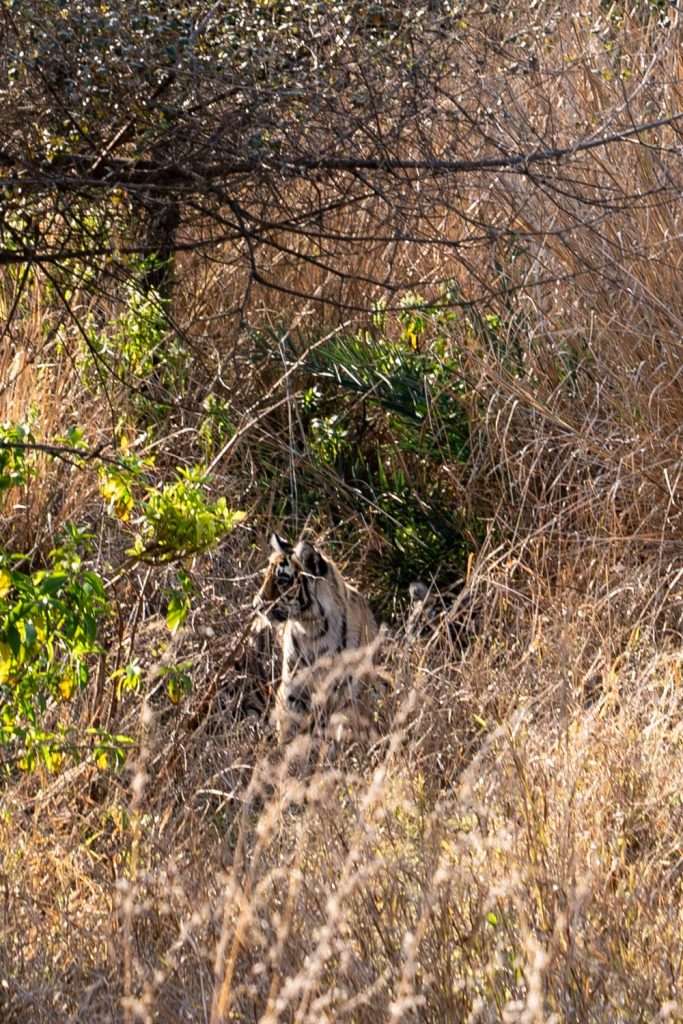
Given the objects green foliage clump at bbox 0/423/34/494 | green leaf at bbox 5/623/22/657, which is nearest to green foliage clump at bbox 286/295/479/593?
green foliage clump at bbox 0/423/34/494

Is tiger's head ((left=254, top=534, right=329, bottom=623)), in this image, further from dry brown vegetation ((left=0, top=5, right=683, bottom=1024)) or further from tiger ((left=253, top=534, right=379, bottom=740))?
dry brown vegetation ((left=0, top=5, right=683, bottom=1024))

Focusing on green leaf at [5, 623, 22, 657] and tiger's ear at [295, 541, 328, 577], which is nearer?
green leaf at [5, 623, 22, 657]

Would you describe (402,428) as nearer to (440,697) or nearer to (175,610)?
(440,697)

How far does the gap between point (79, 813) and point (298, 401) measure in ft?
10.3

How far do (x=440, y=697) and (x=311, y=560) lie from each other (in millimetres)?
1116

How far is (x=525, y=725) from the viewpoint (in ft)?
14.9

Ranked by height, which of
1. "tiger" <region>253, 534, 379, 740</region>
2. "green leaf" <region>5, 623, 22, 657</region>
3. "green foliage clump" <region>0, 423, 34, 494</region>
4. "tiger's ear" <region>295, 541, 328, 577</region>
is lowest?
"tiger" <region>253, 534, 379, 740</region>

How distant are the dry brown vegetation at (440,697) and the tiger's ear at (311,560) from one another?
323mm

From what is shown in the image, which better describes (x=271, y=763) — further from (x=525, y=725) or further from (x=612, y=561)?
(x=612, y=561)

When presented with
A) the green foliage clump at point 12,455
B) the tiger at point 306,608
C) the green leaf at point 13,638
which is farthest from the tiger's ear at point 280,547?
the green leaf at point 13,638

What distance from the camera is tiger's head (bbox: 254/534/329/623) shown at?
5.96 metres

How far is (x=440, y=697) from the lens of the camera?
5.05 meters

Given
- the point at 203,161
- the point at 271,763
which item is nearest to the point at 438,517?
the point at 271,763

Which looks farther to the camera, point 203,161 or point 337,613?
point 337,613
